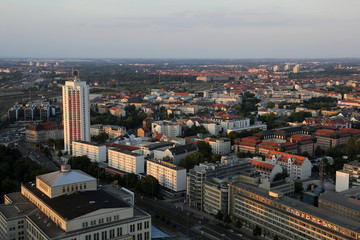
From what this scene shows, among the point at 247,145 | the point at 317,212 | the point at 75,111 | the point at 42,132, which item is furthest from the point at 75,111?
the point at 317,212

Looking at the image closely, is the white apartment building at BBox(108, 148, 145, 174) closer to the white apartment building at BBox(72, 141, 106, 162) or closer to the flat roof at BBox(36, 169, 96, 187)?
the white apartment building at BBox(72, 141, 106, 162)

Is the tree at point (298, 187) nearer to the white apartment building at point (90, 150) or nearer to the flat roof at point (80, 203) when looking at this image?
the flat roof at point (80, 203)

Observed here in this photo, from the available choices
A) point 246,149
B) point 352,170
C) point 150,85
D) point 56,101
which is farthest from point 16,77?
point 352,170

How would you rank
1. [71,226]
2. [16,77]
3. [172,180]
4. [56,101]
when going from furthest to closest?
[16,77] → [56,101] → [172,180] → [71,226]

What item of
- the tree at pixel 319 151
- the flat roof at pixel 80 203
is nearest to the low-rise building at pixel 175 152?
the tree at pixel 319 151

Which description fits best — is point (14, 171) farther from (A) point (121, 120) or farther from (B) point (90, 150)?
(A) point (121, 120)

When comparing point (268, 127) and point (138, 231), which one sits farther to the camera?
point (268, 127)

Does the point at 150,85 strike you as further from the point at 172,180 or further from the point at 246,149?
the point at 172,180
